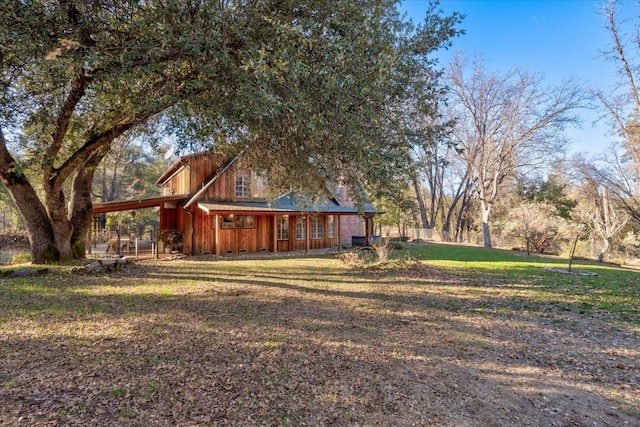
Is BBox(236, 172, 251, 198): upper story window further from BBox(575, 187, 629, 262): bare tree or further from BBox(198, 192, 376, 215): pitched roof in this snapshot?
BBox(575, 187, 629, 262): bare tree

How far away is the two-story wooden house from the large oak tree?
8.18 meters

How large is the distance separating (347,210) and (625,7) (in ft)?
48.6

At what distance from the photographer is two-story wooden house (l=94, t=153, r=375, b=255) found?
15477 mm

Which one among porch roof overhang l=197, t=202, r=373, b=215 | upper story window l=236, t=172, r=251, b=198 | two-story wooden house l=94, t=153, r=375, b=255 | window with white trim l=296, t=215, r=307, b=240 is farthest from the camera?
window with white trim l=296, t=215, r=307, b=240

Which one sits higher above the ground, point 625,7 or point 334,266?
point 625,7

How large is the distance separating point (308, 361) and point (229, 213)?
11.3 metres

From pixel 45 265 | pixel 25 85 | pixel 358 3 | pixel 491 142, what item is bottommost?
pixel 45 265

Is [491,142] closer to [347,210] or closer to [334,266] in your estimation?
[347,210]

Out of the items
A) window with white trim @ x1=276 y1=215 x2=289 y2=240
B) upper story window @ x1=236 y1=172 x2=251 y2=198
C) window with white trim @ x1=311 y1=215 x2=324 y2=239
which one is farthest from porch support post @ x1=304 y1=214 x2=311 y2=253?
upper story window @ x1=236 y1=172 x2=251 y2=198

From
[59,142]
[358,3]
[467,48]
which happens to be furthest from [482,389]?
[467,48]

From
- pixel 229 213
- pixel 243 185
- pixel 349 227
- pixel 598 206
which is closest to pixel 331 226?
pixel 349 227

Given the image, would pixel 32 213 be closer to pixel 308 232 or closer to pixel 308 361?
pixel 308 361

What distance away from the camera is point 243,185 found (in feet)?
56.0

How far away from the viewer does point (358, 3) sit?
590 centimetres
